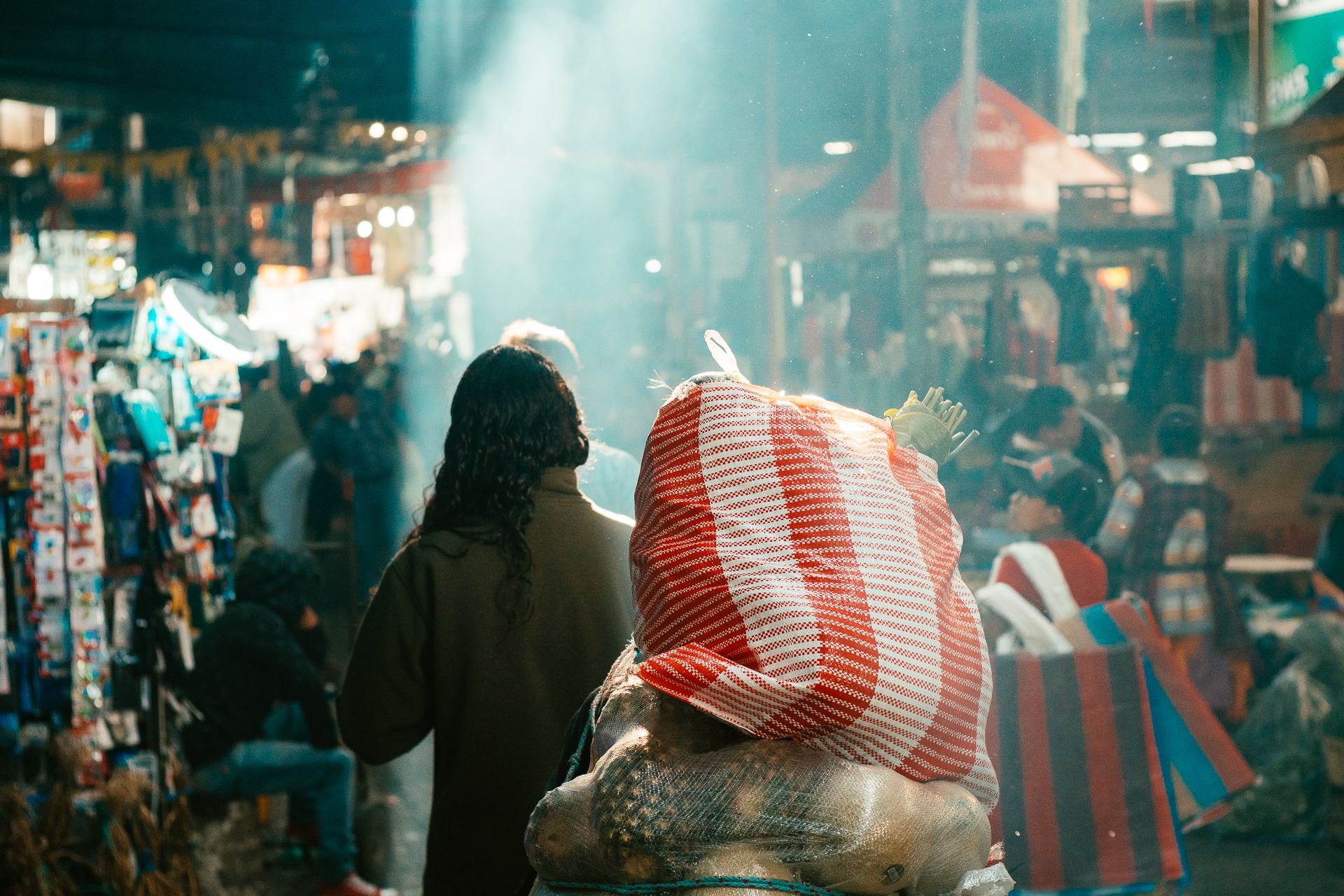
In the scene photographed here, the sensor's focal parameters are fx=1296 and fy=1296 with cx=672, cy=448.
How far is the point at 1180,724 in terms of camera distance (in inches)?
A: 176

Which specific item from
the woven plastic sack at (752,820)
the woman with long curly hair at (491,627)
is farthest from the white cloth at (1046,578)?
the woven plastic sack at (752,820)

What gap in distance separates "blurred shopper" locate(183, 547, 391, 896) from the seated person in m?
2.56

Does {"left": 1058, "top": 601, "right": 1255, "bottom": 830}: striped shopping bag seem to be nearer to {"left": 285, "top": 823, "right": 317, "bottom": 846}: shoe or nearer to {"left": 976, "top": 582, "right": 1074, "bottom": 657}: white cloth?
{"left": 976, "top": 582, "right": 1074, "bottom": 657}: white cloth

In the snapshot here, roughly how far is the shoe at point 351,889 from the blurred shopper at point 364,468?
129 inches

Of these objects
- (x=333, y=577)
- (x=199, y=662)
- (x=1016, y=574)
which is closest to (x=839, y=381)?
(x=1016, y=574)

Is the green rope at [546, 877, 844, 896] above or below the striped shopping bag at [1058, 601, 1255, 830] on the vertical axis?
above

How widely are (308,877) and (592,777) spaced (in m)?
4.38

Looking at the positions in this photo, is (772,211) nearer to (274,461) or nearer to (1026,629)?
(1026,629)

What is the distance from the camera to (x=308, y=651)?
5551mm

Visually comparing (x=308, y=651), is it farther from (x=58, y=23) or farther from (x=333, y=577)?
(x=333, y=577)

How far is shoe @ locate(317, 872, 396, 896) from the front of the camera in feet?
16.2

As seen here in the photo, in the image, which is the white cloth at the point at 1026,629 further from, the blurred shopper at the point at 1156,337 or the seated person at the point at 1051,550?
the blurred shopper at the point at 1156,337

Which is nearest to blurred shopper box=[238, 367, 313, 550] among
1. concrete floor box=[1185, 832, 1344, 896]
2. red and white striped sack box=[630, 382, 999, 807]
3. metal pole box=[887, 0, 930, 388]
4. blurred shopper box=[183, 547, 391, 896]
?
blurred shopper box=[183, 547, 391, 896]

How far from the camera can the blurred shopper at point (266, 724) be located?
16.1 feet
